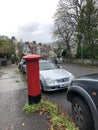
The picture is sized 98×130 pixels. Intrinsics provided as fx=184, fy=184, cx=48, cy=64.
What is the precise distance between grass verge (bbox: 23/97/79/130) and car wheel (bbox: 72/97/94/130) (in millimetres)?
190

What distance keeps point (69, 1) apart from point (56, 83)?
31.6m

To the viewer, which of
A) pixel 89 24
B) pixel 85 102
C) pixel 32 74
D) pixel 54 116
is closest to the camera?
pixel 85 102

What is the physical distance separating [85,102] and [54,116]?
4.41 ft

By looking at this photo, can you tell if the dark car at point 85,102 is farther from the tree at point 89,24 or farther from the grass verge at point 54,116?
the tree at point 89,24

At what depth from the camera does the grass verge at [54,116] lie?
420 cm

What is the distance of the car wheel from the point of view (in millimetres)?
3613

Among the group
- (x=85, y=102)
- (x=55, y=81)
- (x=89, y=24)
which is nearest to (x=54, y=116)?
(x=85, y=102)

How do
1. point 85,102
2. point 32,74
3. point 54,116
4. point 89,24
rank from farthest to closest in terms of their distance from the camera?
point 89,24, point 32,74, point 54,116, point 85,102

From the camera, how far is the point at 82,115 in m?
3.82

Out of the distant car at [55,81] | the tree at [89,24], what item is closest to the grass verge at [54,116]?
the distant car at [55,81]

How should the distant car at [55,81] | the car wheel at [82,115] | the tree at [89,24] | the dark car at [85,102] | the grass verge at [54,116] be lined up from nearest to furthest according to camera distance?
1. the dark car at [85,102]
2. the car wheel at [82,115]
3. the grass verge at [54,116]
4. the distant car at [55,81]
5. the tree at [89,24]

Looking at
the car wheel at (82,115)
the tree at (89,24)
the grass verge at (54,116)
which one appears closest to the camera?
the car wheel at (82,115)

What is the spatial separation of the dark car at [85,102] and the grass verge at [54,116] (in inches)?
9.3

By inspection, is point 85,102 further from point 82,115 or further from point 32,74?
point 32,74
